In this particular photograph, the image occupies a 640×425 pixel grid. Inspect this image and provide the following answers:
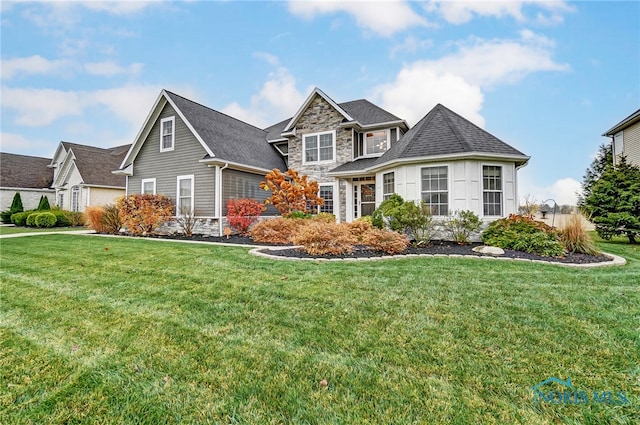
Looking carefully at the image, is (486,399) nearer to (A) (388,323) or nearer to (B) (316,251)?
(A) (388,323)

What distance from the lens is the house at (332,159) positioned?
10227 mm

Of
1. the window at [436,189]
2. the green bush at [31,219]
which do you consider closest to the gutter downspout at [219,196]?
the window at [436,189]

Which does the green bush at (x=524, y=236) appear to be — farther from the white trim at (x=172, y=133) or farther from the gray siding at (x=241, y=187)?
the white trim at (x=172, y=133)

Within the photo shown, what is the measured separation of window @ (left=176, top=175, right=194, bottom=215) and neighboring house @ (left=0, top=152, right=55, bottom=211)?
20.3 metres

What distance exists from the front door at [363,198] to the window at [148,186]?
33.5 ft

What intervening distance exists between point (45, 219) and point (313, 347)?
2333 cm

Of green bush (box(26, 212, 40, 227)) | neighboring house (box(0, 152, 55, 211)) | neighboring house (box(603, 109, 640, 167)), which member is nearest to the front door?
neighboring house (box(603, 109, 640, 167))

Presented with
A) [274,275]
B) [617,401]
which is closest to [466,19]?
[274,275]

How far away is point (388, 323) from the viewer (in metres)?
3.16

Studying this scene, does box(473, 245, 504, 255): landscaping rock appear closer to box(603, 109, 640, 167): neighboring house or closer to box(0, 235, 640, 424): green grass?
box(0, 235, 640, 424): green grass

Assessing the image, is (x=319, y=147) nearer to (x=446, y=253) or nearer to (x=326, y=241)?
(x=326, y=241)

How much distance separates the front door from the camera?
14695 millimetres

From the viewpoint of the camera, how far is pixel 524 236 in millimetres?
7984

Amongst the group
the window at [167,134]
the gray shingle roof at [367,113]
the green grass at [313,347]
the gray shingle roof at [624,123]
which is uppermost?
the gray shingle roof at [367,113]
